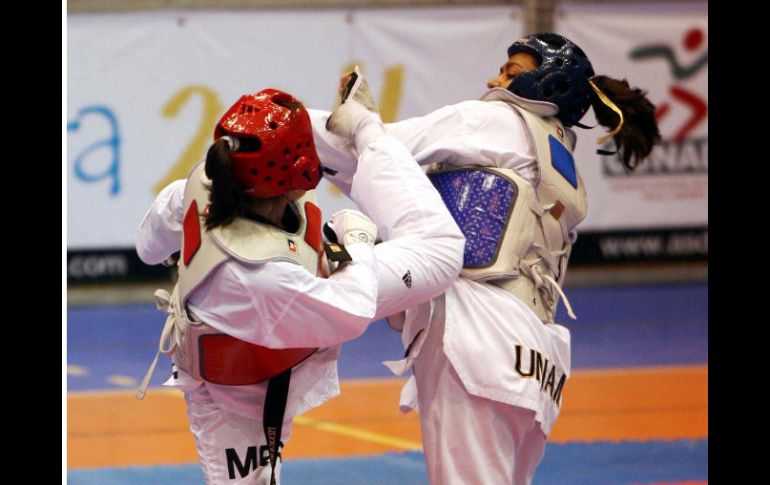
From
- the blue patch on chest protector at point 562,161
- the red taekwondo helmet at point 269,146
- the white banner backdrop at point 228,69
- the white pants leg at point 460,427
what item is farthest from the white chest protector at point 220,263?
the white banner backdrop at point 228,69

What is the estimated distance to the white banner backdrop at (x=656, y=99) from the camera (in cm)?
1031

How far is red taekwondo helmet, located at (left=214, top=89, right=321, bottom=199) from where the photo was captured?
10.5ft

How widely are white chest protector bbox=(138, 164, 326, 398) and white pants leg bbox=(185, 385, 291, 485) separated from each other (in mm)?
155

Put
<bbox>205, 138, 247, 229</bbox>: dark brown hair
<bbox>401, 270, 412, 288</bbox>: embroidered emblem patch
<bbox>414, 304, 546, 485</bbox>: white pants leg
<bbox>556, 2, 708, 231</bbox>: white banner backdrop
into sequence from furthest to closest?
<bbox>556, 2, 708, 231</bbox>: white banner backdrop → <bbox>414, 304, 546, 485</bbox>: white pants leg → <bbox>401, 270, 412, 288</bbox>: embroidered emblem patch → <bbox>205, 138, 247, 229</bbox>: dark brown hair

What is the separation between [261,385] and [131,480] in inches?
92.8

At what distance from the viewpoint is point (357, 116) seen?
3887 millimetres

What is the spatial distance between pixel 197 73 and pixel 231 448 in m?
6.86

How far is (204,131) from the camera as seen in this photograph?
32.4ft

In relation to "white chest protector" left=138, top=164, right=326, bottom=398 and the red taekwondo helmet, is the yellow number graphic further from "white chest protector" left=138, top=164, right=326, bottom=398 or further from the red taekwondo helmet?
the red taekwondo helmet

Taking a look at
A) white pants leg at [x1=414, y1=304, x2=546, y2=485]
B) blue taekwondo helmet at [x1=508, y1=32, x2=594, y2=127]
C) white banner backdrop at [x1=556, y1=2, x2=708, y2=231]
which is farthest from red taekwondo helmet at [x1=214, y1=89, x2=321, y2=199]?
white banner backdrop at [x1=556, y1=2, x2=708, y2=231]

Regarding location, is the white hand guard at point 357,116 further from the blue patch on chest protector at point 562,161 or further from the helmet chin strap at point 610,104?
the helmet chin strap at point 610,104
